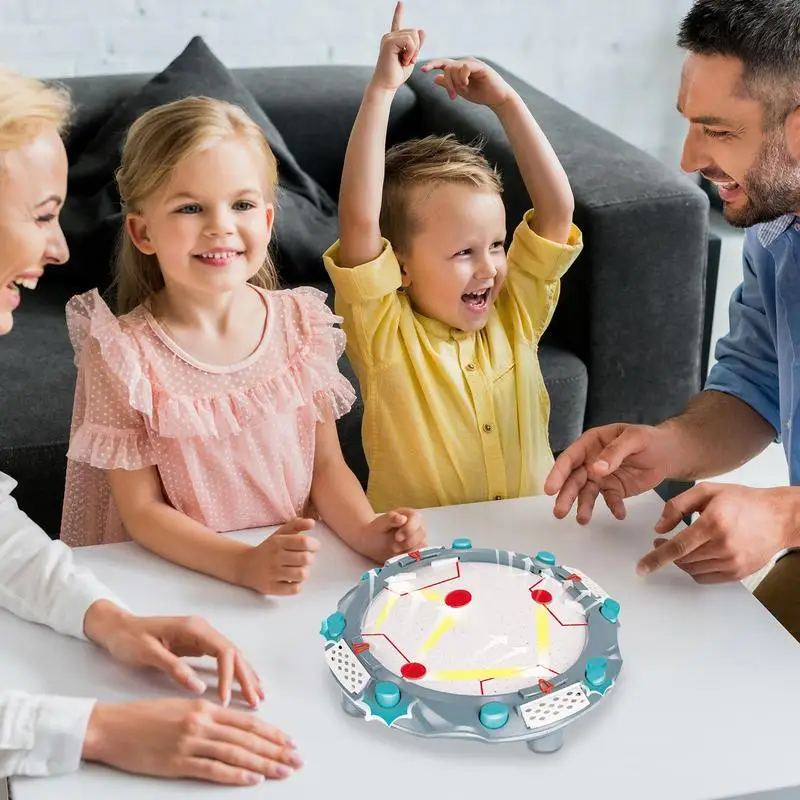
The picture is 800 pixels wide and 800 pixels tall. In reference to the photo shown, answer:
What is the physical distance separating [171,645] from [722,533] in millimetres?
571

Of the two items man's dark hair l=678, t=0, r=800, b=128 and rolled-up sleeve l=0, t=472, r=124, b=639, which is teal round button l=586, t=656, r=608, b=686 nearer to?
rolled-up sleeve l=0, t=472, r=124, b=639

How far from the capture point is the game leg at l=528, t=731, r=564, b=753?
0.98 meters

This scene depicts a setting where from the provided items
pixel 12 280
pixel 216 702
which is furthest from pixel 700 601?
pixel 12 280

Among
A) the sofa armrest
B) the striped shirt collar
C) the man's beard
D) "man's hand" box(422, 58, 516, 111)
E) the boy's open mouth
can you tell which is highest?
"man's hand" box(422, 58, 516, 111)

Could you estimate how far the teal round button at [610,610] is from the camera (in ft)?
3.62

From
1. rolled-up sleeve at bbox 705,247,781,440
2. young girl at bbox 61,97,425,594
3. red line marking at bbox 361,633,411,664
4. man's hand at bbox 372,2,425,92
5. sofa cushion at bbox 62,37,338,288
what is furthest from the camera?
sofa cushion at bbox 62,37,338,288

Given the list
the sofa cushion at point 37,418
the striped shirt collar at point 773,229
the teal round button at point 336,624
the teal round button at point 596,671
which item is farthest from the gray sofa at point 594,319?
the teal round button at point 596,671

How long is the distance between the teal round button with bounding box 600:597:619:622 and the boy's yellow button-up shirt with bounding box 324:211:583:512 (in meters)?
0.48

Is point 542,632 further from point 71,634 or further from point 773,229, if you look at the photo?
point 773,229

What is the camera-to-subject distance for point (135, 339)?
1.34 meters

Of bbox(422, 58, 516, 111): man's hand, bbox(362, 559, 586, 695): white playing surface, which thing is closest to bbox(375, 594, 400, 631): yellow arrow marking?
bbox(362, 559, 586, 695): white playing surface

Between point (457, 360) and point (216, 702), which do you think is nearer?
point (216, 702)

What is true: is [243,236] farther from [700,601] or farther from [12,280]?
[700,601]

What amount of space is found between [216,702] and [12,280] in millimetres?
472
